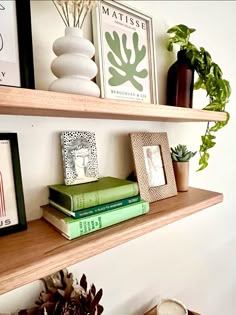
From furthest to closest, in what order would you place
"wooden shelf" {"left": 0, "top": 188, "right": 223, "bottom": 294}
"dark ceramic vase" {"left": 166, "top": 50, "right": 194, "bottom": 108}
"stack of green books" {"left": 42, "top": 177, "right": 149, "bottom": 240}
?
"dark ceramic vase" {"left": 166, "top": 50, "right": 194, "bottom": 108} → "stack of green books" {"left": 42, "top": 177, "right": 149, "bottom": 240} → "wooden shelf" {"left": 0, "top": 188, "right": 223, "bottom": 294}

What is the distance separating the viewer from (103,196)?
1.69 feet

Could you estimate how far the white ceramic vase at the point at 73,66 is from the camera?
474 mm

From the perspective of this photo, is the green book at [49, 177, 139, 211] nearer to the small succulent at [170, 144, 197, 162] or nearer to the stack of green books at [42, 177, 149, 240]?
the stack of green books at [42, 177, 149, 240]

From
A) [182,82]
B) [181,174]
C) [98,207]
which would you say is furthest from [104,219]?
[182,82]

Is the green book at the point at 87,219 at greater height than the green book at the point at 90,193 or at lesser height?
lesser

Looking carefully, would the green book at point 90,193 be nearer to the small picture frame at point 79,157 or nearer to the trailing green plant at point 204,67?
the small picture frame at point 79,157

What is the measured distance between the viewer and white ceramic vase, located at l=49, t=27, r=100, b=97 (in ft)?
1.56

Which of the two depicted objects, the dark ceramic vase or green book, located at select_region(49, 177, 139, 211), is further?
Result: the dark ceramic vase

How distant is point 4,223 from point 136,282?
0.56 m

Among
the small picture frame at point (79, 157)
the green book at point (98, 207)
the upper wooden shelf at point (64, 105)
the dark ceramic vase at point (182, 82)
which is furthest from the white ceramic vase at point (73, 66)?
the dark ceramic vase at point (182, 82)

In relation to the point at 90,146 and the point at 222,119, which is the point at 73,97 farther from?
the point at 222,119

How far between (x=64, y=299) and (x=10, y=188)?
308mm

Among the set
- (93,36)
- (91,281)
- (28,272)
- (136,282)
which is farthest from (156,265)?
(93,36)

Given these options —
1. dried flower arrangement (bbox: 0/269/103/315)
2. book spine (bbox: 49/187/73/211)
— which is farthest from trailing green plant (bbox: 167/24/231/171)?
dried flower arrangement (bbox: 0/269/103/315)
